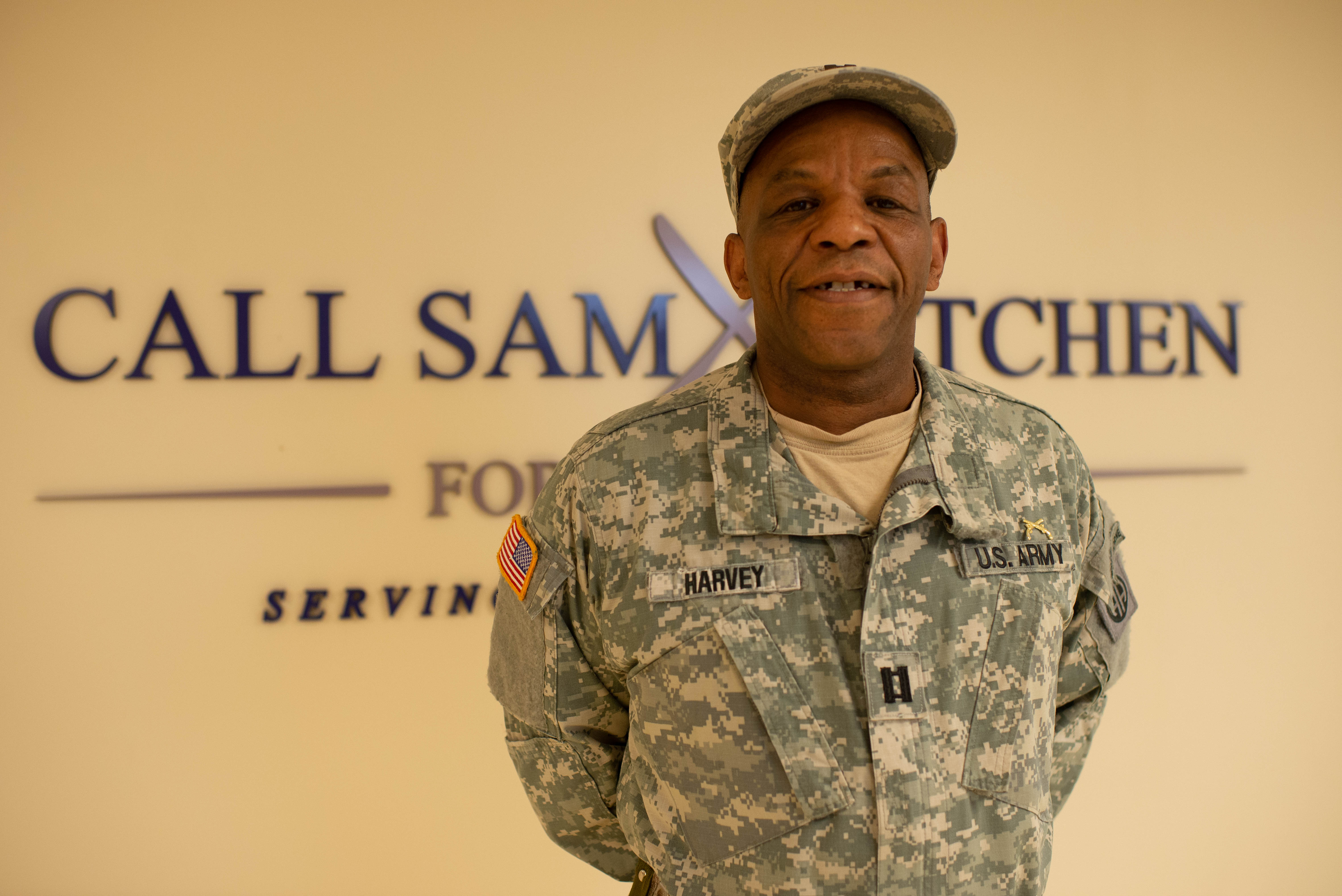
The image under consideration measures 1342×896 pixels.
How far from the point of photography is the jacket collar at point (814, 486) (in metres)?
1.02

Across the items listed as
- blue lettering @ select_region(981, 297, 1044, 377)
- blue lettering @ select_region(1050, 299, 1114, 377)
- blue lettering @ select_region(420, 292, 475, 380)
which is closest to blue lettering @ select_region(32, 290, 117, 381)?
blue lettering @ select_region(420, 292, 475, 380)

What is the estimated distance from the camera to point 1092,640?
122 cm

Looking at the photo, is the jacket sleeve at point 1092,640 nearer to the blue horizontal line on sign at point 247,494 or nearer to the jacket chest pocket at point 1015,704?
the jacket chest pocket at point 1015,704

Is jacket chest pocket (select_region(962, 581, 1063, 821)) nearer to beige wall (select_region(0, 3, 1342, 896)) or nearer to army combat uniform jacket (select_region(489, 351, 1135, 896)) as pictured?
army combat uniform jacket (select_region(489, 351, 1135, 896))

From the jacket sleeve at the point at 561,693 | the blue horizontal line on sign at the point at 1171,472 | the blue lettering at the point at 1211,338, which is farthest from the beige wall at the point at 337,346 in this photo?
the jacket sleeve at the point at 561,693

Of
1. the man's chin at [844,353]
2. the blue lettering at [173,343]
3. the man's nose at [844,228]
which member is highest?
the blue lettering at [173,343]

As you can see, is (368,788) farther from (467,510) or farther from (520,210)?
(520,210)

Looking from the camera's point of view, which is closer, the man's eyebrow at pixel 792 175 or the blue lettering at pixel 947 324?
the man's eyebrow at pixel 792 175

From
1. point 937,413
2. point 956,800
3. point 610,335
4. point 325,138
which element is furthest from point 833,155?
point 325,138

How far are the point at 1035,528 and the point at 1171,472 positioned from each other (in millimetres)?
1510

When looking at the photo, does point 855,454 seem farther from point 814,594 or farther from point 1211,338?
point 1211,338

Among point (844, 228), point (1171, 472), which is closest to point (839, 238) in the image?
point (844, 228)

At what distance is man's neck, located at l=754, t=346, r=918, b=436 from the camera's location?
1092 millimetres

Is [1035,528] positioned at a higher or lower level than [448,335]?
lower
